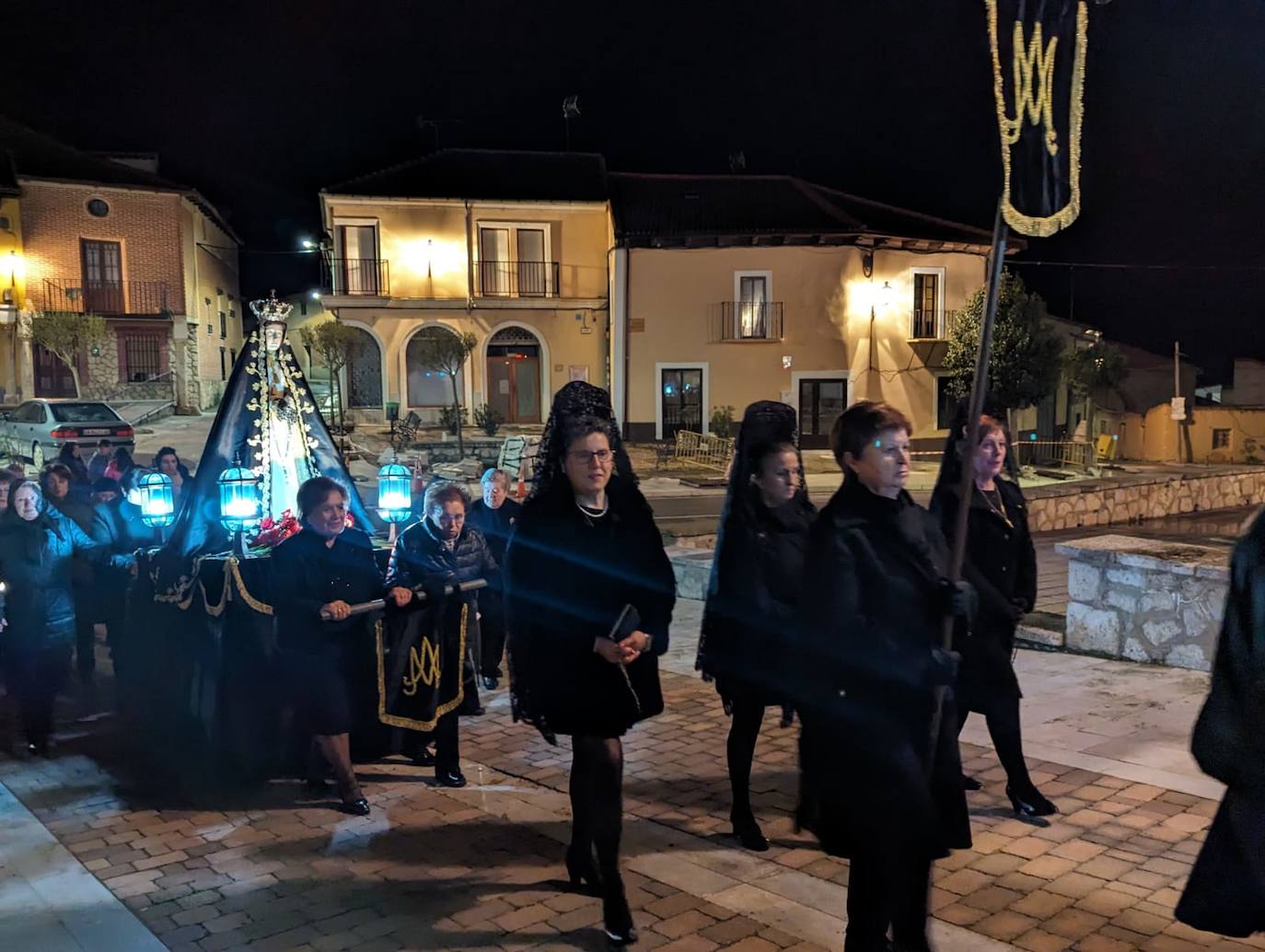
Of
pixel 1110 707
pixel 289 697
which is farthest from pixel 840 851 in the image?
pixel 1110 707

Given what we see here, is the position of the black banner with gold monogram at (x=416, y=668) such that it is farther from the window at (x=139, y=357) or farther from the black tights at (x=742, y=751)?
the window at (x=139, y=357)

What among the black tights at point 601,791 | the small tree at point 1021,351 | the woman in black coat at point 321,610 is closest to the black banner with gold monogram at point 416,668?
the woman in black coat at point 321,610

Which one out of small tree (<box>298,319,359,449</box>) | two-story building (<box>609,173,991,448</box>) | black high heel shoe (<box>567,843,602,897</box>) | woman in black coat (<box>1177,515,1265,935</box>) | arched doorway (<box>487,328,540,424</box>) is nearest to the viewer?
woman in black coat (<box>1177,515,1265,935</box>)

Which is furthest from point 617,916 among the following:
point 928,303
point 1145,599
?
point 928,303

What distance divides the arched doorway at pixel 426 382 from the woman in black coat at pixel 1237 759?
3026 centimetres

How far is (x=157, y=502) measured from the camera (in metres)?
8.05

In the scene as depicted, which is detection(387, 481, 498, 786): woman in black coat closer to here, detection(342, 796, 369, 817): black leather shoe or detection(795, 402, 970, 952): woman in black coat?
detection(342, 796, 369, 817): black leather shoe

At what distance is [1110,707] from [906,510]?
12.8 feet

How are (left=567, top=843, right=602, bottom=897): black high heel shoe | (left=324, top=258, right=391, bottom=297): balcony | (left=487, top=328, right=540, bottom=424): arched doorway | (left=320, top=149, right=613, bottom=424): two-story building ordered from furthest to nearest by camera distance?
(left=487, top=328, right=540, bottom=424): arched doorway < (left=320, top=149, right=613, bottom=424): two-story building < (left=324, top=258, right=391, bottom=297): balcony < (left=567, top=843, right=602, bottom=897): black high heel shoe

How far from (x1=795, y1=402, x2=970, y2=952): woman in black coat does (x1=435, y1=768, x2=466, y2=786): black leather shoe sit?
2769mm

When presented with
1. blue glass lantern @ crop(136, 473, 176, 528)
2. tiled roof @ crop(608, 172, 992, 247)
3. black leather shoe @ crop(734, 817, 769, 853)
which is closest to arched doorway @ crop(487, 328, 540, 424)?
tiled roof @ crop(608, 172, 992, 247)

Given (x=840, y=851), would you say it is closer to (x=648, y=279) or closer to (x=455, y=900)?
(x=455, y=900)

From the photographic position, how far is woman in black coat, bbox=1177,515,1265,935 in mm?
2203

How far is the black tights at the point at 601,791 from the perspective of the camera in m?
3.84
